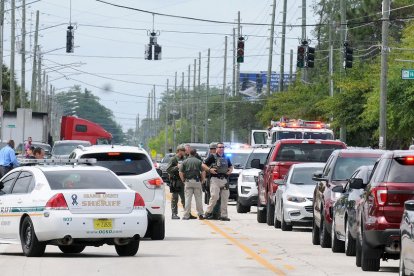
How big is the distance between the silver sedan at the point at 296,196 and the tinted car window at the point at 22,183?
914cm

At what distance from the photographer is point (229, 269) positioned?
1966cm

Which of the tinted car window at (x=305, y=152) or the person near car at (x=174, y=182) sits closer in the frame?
the tinted car window at (x=305, y=152)

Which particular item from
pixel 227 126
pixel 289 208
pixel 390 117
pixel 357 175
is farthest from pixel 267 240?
pixel 227 126

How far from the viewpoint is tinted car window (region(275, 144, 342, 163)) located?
111ft

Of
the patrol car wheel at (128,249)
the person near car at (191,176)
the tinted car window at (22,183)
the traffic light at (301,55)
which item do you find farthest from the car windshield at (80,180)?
the traffic light at (301,55)

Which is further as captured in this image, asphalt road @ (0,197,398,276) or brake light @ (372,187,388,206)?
asphalt road @ (0,197,398,276)

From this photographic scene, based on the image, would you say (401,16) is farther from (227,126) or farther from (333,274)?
(333,274)

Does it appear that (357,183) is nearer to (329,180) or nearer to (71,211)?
(71,211)

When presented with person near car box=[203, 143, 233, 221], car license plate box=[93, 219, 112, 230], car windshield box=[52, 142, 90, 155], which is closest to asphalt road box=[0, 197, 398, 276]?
car license plate box=[93, 219, 112, 230]

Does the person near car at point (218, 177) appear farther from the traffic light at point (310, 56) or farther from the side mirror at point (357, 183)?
the traffic light at point (310, 56)

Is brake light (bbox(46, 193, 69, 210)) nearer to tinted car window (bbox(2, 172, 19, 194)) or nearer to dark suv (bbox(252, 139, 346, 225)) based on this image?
tinted car window (bbox(2, 172, 19, 194))

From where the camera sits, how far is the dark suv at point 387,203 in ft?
62.0

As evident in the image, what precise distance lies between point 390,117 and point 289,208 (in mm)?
28623

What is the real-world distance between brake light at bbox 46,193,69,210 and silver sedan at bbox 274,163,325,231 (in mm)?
10041
